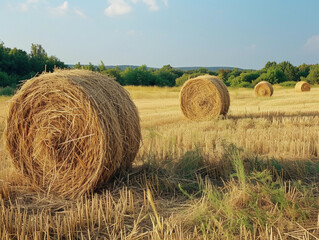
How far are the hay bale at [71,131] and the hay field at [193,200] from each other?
23 centimetres

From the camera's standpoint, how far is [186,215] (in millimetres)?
3223

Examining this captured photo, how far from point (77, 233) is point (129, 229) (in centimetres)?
45

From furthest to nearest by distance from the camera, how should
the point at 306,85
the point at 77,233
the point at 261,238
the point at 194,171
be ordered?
the point at 306,85
the point at 194,171
the point at 77,233
the point at 261,238

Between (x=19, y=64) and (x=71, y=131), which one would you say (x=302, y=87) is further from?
(x=19, y=64)

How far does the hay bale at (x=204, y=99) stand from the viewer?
11188mm

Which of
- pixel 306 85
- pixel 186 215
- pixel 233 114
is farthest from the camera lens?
pixel 306 85

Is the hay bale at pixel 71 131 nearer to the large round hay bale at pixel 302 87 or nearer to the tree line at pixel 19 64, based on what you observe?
the large round hay bale at pixel 302 87

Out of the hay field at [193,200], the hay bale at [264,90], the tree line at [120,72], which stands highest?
the tree line at [120,72]

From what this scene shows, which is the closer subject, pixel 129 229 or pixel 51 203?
pixel 129 229

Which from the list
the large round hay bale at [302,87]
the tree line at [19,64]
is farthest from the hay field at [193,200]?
the tree line at [19,64]

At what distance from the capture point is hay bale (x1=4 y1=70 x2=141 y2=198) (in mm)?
4098

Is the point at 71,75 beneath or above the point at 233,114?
above

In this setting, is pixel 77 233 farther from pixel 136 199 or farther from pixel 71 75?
pixel 71 75

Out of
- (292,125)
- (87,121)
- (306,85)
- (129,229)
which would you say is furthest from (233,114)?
(306,85)
